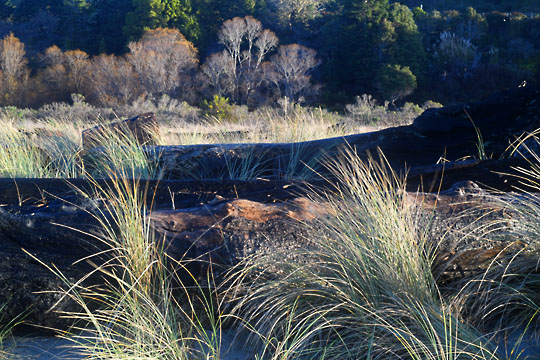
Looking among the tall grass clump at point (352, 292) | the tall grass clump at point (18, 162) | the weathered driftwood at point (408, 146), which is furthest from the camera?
the tall grass clump at point (18, 162)

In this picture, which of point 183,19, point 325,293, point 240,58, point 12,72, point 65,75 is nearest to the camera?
point 325,293

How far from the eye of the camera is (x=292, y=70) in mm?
34156

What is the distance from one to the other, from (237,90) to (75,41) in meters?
14.9

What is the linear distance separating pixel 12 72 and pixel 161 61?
9299 mm

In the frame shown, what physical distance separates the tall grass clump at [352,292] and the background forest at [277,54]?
27.7 metres

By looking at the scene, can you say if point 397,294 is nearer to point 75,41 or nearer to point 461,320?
point 461,320

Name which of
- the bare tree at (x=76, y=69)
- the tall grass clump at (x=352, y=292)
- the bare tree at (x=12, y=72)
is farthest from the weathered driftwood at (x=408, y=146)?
the bare tree at (x=76, y=69)

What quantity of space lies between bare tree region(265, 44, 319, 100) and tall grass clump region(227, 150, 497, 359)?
3138 centimetres

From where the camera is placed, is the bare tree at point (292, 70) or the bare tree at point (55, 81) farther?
the bare tree at point (292, 70)

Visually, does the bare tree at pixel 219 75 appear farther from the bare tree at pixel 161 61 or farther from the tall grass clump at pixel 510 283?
the tall grass clump at pixel 510 283

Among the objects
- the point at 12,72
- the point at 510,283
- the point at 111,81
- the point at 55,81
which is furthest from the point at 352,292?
the point at 12,72

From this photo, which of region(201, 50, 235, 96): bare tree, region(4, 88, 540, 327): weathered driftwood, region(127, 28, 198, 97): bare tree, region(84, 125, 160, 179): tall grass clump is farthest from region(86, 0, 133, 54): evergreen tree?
region(4, 88, 540, 327): weathered driftwood

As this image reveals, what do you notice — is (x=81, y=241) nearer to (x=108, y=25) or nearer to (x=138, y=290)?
(x=138, y=290)

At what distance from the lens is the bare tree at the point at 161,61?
33.4 meters
